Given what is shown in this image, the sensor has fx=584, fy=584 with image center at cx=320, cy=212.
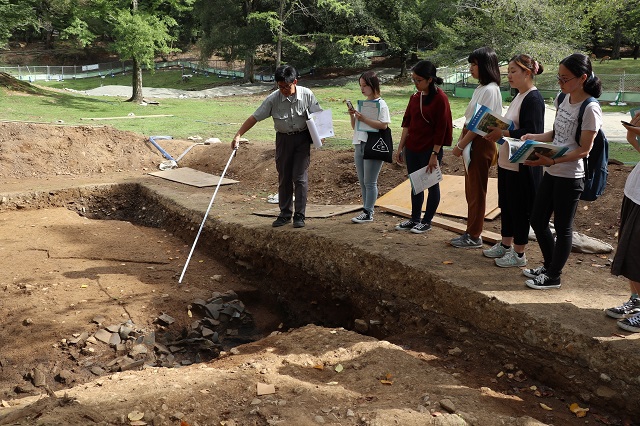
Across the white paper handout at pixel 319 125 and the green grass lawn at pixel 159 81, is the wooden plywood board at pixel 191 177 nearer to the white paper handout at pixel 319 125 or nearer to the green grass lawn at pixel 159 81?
the white paper handout at pixel 319 125

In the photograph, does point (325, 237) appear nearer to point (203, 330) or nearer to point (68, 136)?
point (203, 330)

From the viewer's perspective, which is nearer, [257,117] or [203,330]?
[203,330]

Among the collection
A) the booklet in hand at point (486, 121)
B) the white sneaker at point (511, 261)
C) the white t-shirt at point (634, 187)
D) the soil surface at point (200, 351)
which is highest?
the booklet in hand at point (486, 121)

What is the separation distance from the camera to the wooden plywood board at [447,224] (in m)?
6.24

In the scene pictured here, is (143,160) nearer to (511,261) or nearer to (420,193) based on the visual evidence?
(420,193)

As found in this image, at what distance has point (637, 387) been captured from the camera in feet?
12.5

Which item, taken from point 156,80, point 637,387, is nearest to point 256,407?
point 637,387

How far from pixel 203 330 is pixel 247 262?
4.37 ft

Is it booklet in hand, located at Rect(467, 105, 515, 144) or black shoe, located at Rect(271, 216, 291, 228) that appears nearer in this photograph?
booklet in hand, located at Rect(467, 105, 515, 144)

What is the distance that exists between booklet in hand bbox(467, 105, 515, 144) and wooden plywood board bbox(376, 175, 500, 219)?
245 cm

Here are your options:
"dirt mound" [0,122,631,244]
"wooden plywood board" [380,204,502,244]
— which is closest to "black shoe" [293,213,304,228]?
"wooden plywood board" [380,204,502,244]

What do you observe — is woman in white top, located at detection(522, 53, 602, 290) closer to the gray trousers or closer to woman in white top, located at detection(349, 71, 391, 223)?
woman in white top, located at detection(349, 71, 391, 223)

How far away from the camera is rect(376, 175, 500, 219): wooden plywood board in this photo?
7341mm

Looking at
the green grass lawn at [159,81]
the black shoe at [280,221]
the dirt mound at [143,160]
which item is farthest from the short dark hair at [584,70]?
the green grass lawn at [159,81]
